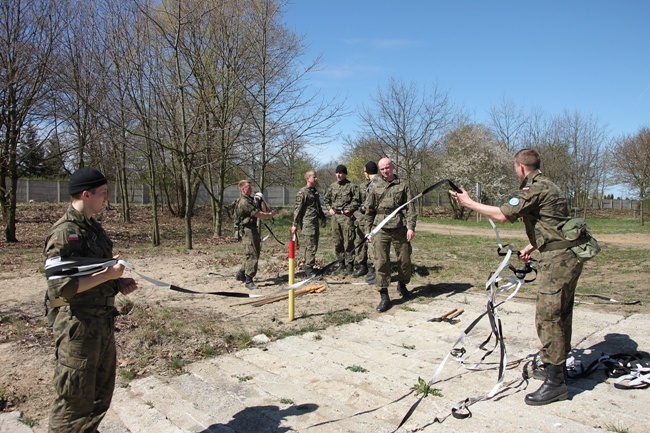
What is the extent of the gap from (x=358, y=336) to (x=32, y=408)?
11.6ft

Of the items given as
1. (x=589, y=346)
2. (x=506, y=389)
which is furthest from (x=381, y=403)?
(x=589, y=346)

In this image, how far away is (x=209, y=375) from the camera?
495 centimetres

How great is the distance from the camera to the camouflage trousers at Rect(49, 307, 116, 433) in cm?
315

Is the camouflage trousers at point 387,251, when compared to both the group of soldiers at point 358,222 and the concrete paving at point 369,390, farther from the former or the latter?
the concrete paving at point 369,390

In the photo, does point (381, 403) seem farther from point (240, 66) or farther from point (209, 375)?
point (240, 66)

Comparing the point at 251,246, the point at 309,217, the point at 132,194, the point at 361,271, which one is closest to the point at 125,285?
the point at 251,246

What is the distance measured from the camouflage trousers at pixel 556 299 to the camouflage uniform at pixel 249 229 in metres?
5.68

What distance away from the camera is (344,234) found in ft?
34.3

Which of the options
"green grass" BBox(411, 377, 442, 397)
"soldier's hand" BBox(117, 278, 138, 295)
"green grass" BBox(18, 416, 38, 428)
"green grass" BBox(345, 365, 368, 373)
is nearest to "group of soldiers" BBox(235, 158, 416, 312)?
"green grass" BBox(345, 365, 368, 373)

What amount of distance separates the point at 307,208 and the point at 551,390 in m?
6.83

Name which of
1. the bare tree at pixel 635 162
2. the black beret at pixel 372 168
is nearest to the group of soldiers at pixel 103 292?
the black beret at pixel 372 168

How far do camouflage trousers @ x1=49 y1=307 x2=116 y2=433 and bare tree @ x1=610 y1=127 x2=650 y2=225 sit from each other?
1257 inches

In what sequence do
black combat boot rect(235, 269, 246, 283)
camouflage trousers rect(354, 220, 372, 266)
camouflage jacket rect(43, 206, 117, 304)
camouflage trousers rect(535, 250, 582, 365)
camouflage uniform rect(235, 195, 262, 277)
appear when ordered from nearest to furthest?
camouflage jacket rect(43, 206, 117, 304)
camouflage trousers rect(535, 250, 582, 365)
camouflage uniform rect(235, 195, 262, 277)
black combat boot rect(235, 269, 246, 283)
camouflage trousers rect(354, 220, 372, 266)

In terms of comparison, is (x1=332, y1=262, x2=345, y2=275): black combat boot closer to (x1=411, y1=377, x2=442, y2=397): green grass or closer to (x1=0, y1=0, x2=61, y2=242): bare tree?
(x1=411, y1=377, x2=442, y2=397): green grass
